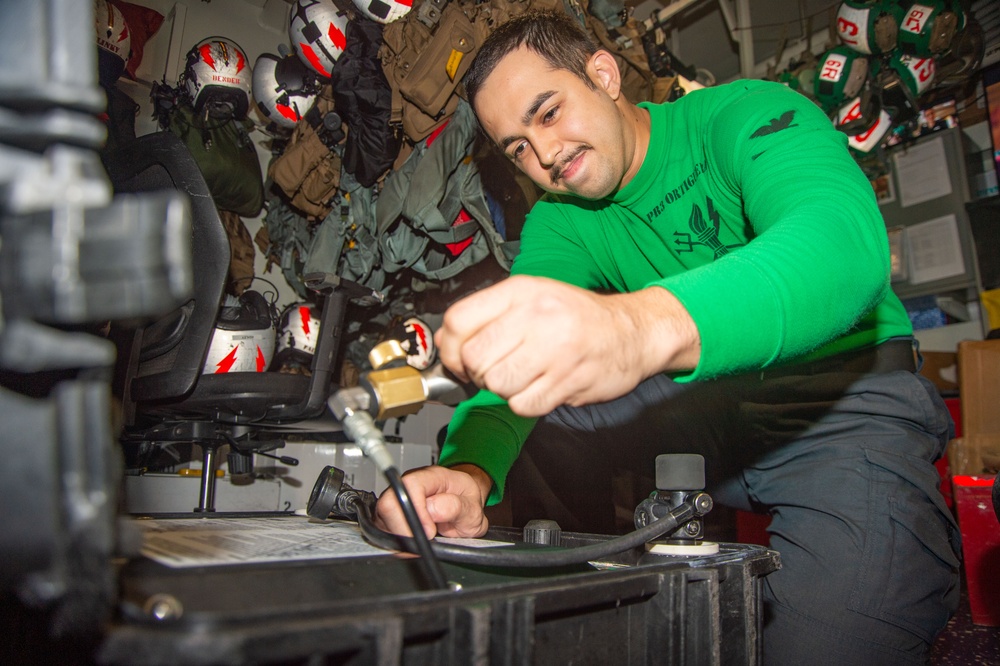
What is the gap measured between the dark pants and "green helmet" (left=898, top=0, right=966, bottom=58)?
3020mm

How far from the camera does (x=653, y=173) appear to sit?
1.32 metres

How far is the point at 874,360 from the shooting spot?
1074 mm

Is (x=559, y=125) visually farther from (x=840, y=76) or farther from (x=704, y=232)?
(x=840, y=76)

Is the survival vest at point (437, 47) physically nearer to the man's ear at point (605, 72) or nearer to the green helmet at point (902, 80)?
the man's ear at point (605, 72)

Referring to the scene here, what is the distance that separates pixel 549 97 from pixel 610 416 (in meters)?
0.76

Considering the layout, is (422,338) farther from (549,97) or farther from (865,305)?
(865,305)

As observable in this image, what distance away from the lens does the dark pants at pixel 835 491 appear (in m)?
0.94

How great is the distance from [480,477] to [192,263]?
1.05 metres

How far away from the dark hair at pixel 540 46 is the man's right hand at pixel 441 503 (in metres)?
1.01

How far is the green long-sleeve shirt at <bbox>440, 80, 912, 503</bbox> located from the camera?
1.88ft

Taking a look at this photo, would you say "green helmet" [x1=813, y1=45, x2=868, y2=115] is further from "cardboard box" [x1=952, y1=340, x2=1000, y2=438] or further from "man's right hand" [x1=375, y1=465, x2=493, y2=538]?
"man's right hand" [x1=375, y1=465, x2=493, y2=538]

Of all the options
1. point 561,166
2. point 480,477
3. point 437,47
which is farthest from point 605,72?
point 437,47

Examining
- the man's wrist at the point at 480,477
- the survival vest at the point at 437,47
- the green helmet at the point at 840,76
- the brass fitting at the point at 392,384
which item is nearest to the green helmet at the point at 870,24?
the green helmet at the point at 840,76

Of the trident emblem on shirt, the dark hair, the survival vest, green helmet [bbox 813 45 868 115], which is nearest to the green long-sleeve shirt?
the trident emblem on shirt
